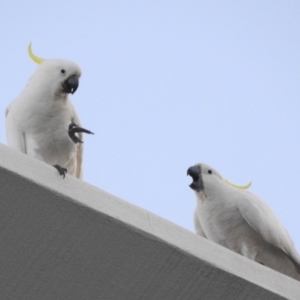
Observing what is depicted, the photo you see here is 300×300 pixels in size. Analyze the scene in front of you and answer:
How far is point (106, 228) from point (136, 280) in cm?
15

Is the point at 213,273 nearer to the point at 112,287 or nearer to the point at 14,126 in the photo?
the point at 112,287

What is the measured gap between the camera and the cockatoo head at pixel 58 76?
9.06 feet

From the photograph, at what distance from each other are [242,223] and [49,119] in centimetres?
105

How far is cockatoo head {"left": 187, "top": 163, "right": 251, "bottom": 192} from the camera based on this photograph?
3.07m

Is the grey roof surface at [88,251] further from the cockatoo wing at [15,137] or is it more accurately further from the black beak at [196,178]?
the black beak at [196,178]

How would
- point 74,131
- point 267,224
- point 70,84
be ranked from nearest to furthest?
point 74,131, point 70,84, point 267,224

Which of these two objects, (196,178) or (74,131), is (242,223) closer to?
(196,178)

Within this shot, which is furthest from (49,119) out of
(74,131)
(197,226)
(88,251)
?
(88,251)

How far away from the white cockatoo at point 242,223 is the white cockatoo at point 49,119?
695mm

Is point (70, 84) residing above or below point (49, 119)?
above

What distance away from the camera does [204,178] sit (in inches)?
122

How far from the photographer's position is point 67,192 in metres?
1.54

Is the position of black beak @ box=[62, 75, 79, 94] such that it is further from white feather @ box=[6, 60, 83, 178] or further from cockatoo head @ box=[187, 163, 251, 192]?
cockatoo head @ box=[187, 163, 251, 192]

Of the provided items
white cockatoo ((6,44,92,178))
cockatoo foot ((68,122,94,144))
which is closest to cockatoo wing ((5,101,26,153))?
white cockatoo ((6,44,92,178))
